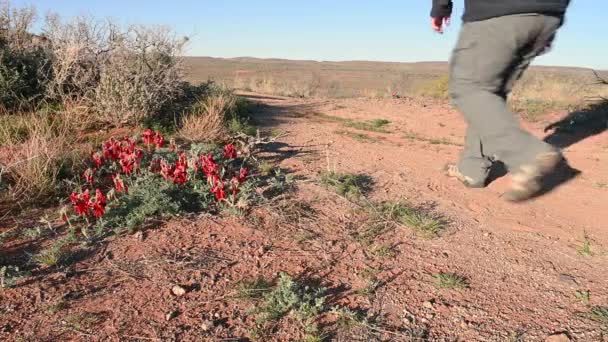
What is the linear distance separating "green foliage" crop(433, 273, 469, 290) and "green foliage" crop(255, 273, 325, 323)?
691 mm

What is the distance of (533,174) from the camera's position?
2.67 m

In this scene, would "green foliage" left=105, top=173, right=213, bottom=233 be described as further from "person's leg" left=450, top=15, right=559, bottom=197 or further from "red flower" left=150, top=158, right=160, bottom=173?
"person's leg" left=450, top=15, right=559, bottom=197

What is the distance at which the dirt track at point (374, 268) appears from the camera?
7.98 feet

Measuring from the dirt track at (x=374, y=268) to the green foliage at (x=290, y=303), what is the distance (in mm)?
82

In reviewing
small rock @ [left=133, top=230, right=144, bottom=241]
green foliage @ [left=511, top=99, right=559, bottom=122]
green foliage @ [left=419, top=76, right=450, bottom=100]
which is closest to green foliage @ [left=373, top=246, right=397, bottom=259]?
small rock @ [left=133, top=230, right=144, bottom=241]

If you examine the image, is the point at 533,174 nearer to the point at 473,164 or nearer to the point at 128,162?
the point at 473,164

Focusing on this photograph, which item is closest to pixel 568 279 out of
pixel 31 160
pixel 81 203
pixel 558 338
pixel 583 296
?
pixel 583 296

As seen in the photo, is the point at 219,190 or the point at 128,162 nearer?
the point at 219,190

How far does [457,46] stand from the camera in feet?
9.18

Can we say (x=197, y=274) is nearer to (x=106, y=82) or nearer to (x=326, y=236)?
(x=326, y=236)

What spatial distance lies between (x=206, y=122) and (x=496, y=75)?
128 inches

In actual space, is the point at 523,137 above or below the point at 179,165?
above

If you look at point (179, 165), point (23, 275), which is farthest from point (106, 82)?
point (23, 275)

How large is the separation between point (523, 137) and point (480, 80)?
0.37 metres
